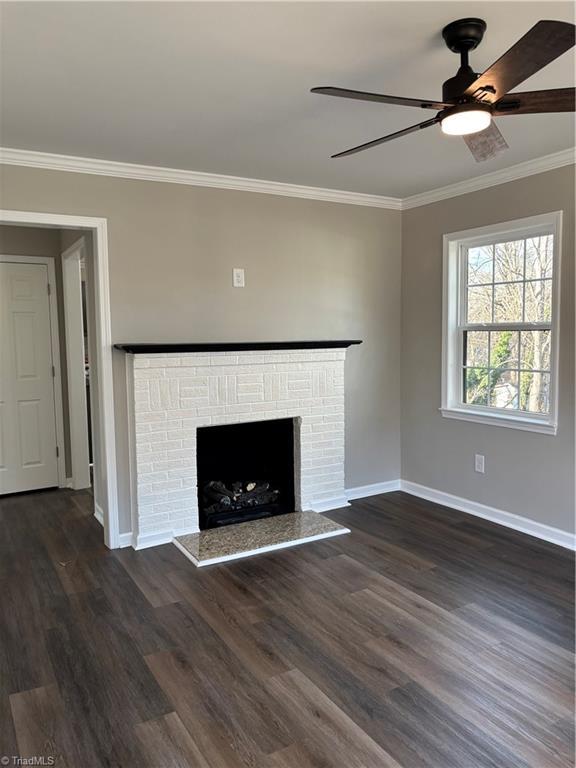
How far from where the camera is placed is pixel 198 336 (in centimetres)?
384

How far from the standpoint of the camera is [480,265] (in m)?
4.11

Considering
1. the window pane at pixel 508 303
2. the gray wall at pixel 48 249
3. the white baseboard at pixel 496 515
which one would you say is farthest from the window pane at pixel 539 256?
the gray wall at pixel 48 249

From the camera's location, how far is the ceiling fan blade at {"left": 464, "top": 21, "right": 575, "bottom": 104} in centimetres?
144

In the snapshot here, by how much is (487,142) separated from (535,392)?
2.16 meters

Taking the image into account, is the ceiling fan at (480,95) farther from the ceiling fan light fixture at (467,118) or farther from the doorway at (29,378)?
the doorway at (29,378)

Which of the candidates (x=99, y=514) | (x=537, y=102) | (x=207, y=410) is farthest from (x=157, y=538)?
(x=537, y=102)

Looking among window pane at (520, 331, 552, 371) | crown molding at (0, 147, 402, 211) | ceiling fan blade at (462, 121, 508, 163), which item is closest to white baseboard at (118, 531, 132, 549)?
crown molding at (0, 147, 402, 211)

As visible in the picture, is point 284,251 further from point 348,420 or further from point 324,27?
point 324,27

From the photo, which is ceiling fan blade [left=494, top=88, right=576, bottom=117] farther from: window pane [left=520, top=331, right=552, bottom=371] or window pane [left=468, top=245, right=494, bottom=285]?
window pane [left=468, top=245, right=494, bottom=285]

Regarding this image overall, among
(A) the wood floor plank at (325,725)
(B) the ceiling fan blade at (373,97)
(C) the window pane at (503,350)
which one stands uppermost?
(B) the ceiling fan blade at (373,97)

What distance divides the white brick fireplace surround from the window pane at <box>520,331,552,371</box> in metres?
1.27

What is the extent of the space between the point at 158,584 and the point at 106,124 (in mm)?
A: 2450

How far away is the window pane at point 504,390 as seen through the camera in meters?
3.90

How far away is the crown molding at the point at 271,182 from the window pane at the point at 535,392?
4.32ft
